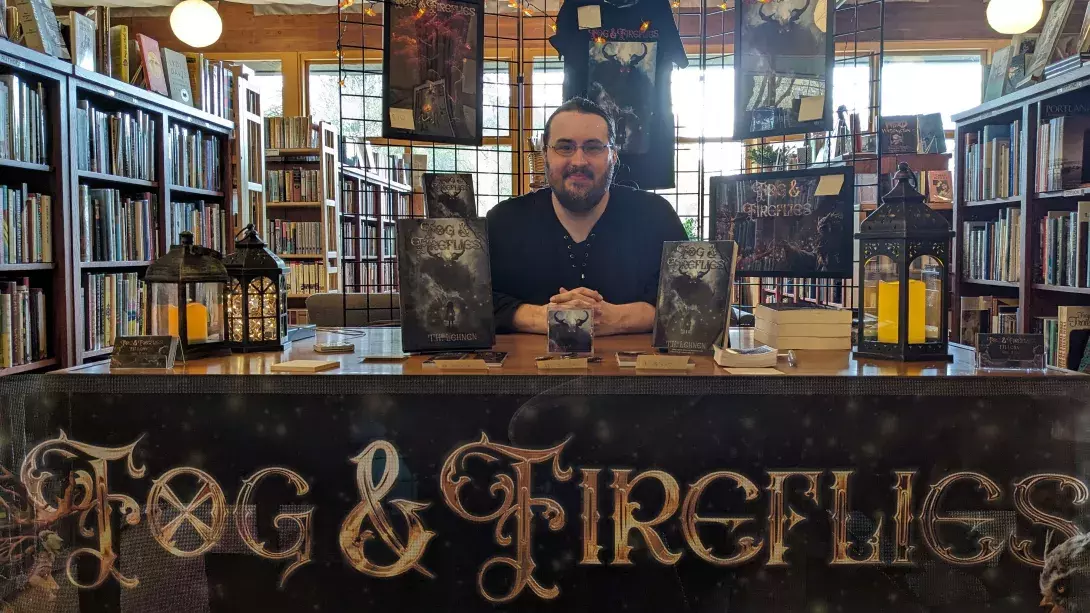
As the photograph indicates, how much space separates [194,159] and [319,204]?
1.77 m

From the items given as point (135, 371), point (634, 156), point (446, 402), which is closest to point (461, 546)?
point (446, 402)

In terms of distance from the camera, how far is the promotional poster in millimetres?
1475

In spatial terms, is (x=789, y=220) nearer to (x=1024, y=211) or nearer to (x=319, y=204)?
(x=1024, y=211)

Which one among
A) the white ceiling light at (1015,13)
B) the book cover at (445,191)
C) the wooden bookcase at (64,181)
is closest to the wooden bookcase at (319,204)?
the wooden bookcase at (64,181)

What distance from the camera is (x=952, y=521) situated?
147 centimetres

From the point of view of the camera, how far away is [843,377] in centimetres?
147

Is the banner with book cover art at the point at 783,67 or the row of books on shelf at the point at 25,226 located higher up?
the banner with book cover art at the point at 783,67

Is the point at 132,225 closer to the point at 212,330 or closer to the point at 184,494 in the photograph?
the point at 212,330

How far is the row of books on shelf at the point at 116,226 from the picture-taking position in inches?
151

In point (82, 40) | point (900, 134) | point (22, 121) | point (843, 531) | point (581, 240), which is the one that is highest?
point (82, 40)

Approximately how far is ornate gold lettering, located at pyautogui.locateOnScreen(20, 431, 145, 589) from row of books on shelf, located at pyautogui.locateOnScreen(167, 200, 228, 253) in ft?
11.1

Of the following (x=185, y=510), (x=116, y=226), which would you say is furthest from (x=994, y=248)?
(x=116, y=226)

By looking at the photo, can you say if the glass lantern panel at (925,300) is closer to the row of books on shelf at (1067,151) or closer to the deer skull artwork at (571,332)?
the deer skull artwork at (571,332)

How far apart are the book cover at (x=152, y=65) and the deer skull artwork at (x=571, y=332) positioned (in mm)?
3667
